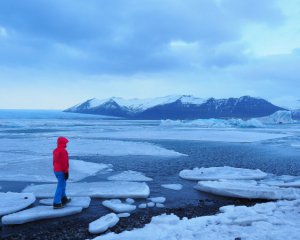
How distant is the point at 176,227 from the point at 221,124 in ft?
148

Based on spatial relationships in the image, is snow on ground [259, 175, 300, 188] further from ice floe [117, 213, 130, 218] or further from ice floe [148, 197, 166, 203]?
ice floe [117, 213, 130, 218]

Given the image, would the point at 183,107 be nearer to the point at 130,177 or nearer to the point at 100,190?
the point at 130,177

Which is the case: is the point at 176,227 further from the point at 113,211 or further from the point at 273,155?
the point at 273,155

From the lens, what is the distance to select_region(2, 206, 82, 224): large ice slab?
6.22 meters

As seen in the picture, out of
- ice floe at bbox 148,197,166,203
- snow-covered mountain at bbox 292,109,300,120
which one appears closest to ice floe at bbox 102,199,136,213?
ice floe at bbox 148,197,166,203

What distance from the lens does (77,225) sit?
6.19 meters

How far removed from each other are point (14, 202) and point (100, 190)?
2.06m

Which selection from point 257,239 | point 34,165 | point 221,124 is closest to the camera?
point 257,239

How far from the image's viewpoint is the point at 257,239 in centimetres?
475

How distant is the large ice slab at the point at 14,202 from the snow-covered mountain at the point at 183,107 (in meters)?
108

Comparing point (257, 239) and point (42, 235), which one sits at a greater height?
point (257, 239)

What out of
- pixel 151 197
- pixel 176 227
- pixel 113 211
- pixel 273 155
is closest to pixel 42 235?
pixel 113 211

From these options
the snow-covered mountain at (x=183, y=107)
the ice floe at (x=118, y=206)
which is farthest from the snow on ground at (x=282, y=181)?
the snow-covered mountain at (x=183, y=107)

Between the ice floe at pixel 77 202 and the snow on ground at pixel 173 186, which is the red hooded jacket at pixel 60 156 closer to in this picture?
the ice floe at pixel 77 202
